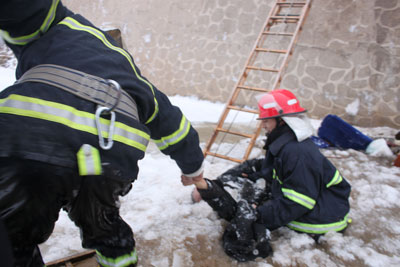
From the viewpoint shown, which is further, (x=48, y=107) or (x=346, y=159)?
(x=346, y=159)

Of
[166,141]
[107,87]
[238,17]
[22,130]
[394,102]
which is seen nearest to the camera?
[22,130]

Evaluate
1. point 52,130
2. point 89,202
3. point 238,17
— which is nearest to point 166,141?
point 89,202

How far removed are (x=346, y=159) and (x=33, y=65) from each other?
155 inches

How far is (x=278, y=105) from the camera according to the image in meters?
2.19

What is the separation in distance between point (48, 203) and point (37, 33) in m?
0.59

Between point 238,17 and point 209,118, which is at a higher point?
point 238,17

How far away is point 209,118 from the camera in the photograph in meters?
5.90

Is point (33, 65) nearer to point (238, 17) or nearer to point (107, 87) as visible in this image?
point (107, 87)

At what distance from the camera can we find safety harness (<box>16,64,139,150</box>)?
0.90 meters

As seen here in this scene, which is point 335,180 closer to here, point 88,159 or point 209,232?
point 209,232

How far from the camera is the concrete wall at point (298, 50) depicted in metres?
5.19

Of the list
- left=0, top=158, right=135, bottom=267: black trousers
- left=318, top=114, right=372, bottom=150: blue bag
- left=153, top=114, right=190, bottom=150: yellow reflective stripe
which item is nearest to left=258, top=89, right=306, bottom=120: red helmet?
left=153, top=114, right=190, bottom=150: yellow reflective stripe

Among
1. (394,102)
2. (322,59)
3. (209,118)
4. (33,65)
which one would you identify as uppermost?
(322,59)

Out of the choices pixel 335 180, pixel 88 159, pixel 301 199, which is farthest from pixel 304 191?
pixel 88 159
